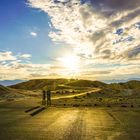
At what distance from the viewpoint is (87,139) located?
1098 cm

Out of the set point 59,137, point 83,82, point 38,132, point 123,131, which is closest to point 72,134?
point 59,137

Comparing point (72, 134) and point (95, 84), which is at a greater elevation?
point (95, 84)

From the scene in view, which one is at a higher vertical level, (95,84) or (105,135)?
(95,84)

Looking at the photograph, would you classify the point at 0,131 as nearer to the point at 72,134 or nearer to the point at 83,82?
the point at 72,134

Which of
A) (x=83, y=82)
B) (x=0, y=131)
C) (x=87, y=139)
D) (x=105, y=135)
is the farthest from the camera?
(x=83, y=82)

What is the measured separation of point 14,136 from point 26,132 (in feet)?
3.74

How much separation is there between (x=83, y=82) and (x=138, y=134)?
181553mm

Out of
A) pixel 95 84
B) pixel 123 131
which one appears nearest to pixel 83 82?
pixel 95 84

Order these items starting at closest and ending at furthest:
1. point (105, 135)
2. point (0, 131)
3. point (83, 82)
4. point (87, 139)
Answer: point (87, 139), point (105, 135), point (0, 131), point (83, 82)

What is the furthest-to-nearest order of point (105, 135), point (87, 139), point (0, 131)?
point (0, 131)
point (105, 135)
point (87, 139)

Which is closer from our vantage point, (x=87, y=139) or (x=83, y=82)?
(x=87, y=139)

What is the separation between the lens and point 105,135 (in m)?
12.0

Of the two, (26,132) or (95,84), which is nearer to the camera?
(26,132)

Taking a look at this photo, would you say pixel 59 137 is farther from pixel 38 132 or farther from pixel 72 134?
pixel 38 132
